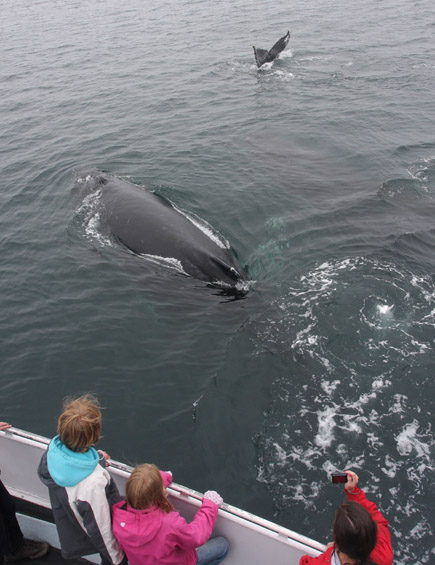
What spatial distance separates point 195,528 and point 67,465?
1490mm

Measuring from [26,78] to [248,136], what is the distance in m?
21.2

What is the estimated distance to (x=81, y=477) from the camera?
4527 millimetres

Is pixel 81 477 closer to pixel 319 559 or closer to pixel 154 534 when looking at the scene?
pixel 154 534

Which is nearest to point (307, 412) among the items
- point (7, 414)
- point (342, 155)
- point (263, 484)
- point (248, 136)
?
point (263, 484)

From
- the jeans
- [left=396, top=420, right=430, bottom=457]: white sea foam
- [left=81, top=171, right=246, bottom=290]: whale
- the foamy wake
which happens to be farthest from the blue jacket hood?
[left=81, top=171, right=246, bottom=290]: whale

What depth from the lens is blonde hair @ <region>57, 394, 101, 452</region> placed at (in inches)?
173

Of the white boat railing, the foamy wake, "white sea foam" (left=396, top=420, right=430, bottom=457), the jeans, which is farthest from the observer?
"white sea foam" (left=396, top=420, right=430, bottom=457)

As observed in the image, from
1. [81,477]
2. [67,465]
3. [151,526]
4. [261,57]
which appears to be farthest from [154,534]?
[261,57]

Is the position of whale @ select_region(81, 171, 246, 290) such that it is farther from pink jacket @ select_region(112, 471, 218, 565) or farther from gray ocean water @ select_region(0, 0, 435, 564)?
pink jacket @ select_region(112, 471, 218, 565)

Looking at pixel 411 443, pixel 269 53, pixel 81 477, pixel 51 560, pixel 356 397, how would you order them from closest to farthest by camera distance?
1. pixel 81 477
2. pixel 51 560
3. pixel 411 443
4. pixel 356 397
5. pixel 269 53

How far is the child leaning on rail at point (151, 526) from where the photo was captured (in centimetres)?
433

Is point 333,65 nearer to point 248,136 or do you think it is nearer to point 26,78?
point 248,136

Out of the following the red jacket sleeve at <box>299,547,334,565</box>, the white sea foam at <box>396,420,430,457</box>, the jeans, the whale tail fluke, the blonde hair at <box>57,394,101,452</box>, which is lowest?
the white sea foam at <box>396,420,430,457</box>

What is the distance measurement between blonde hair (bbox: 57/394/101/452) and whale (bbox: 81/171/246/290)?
6495 millimetres
